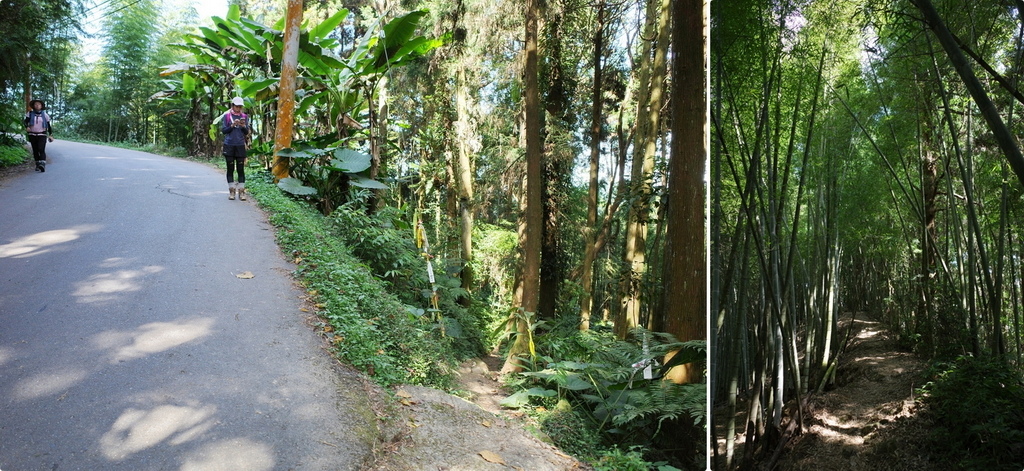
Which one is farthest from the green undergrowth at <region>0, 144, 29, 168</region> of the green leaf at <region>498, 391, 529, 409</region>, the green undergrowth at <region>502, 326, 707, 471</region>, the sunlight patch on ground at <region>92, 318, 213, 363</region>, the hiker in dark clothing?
the green leaf at <region>498, 391, 529, 409</region>

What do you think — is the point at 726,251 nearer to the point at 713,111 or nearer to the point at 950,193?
the point at 713,111

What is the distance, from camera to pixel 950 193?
4785 mm

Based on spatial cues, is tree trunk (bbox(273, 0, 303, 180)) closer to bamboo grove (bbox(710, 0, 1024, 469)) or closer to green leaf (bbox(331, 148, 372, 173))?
green leaf (bbox(331, 148, 372, 173))

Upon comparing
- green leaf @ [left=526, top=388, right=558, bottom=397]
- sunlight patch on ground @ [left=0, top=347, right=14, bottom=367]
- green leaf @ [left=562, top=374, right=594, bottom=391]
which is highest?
sunlight patch on ground @ [left=0, top=347, right=14, bottom=367]

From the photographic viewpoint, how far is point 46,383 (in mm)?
2068

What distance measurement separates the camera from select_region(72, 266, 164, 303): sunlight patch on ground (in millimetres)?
3009

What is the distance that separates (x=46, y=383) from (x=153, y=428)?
1.37 ft

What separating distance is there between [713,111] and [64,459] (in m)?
2.65

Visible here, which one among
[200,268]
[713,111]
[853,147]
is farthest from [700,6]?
[853,147]

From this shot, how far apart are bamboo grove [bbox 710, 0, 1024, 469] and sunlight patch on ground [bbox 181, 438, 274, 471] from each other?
178 centimetres

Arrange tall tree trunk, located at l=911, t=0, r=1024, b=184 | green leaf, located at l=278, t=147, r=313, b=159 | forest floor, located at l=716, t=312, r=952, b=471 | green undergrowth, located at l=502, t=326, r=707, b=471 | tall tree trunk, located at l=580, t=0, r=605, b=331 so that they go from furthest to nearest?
tall tree trunk, located at l=580, t=0, r=605, b=331 → green leaf, located at l=278, t=147, r=313, b=159 → forest floor, located at l=716, t=312, r=952, b=471 → green undergrowth, located at l=502, t=326, r=707, b=471 → tall tree trunk, located at l=911, t=0, r=1024, b=184

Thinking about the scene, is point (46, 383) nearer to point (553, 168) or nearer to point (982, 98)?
point (982, 98)

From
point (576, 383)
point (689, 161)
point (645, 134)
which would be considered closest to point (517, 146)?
point (645, 134)

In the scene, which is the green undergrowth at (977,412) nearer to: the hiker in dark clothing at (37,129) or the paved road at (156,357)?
the paved road at (156,357)
